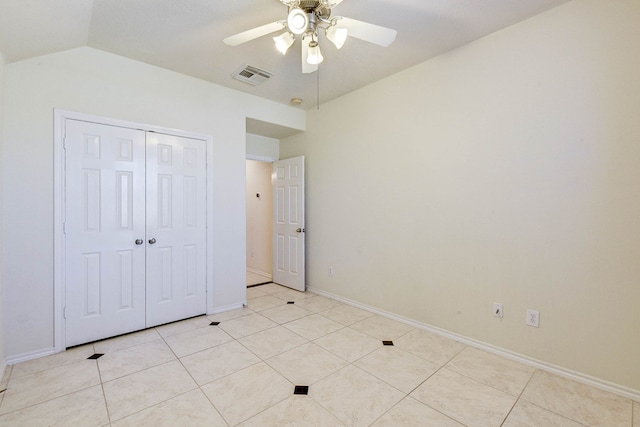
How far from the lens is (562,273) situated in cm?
210

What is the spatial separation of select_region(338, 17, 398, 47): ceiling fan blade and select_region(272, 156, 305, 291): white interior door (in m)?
2.40

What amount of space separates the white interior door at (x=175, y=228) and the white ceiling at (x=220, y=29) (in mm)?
888

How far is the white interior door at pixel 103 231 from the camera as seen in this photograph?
250 centimetres

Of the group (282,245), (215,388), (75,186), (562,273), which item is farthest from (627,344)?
(75,186)

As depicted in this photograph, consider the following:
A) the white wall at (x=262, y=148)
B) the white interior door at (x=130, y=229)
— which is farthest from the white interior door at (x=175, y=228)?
the white wall at (x=262, y=148)

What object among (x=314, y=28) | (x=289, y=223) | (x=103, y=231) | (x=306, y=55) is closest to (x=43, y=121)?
(x=103, y=231)

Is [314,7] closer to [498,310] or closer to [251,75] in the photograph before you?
[251,75]

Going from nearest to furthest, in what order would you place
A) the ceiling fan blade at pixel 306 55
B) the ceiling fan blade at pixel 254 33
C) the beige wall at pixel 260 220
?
1. the ceiling fan blade at pixel 254 33
2. the ceiling fan blade at pixel 306 55
3. the beige wall at pixel 260 220

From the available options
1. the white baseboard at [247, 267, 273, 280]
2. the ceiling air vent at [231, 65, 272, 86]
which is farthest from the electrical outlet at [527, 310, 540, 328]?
the white baseboard at [247, 267, 273, 280]

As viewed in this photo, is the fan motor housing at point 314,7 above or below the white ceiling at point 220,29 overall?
below

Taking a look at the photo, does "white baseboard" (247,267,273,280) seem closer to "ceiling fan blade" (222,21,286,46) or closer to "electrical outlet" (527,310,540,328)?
"electrical outlet" (527,310,540,328)

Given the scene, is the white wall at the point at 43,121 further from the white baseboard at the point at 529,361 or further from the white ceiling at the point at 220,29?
the white baseboard at the point at 529,361

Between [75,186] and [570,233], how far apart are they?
4.08m

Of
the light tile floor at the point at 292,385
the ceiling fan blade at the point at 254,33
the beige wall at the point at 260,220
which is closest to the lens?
the light tile floor at the point at 292,385
